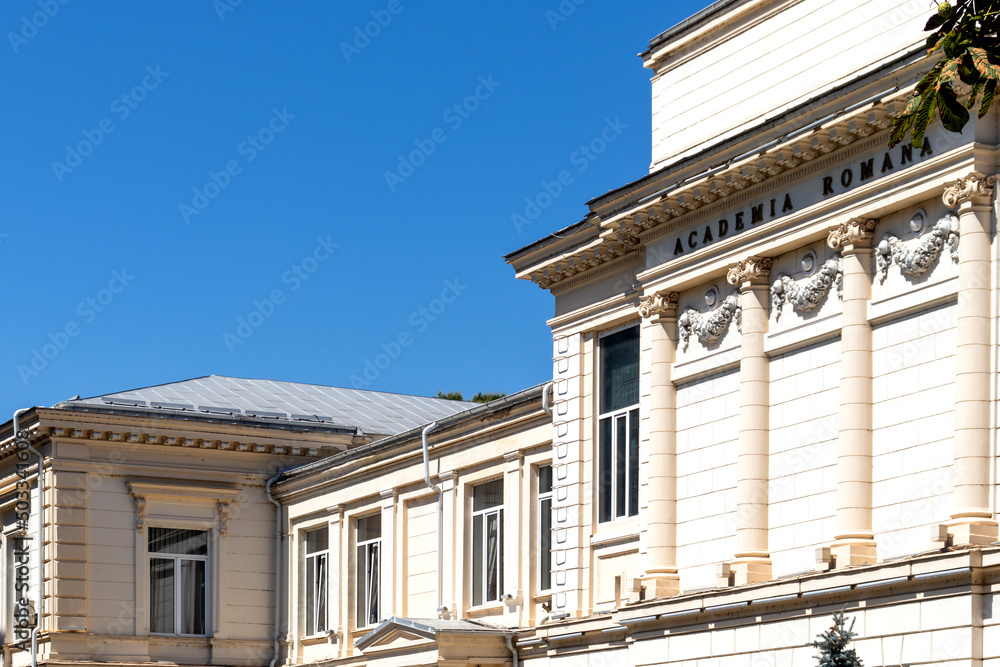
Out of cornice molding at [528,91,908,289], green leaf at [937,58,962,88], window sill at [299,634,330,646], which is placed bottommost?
window sill at [299,634,330,646]

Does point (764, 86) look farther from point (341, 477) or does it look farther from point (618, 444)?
point (341, 477)

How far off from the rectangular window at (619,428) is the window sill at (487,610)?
17.7ft

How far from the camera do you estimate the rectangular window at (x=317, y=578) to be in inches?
1602

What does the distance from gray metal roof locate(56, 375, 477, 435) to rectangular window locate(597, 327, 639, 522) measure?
12.6 metres

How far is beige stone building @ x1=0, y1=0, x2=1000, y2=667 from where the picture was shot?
2098 centimetres

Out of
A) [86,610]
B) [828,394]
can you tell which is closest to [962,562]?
[828,394]

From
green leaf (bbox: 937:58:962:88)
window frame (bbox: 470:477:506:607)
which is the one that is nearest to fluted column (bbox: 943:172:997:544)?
green leaf (bbox: 937:58:962:88)

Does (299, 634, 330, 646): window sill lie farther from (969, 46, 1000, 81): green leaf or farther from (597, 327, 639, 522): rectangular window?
(969, 46, 1000, 81): green leaf

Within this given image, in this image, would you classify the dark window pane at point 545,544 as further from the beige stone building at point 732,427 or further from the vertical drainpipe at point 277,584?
the vertical drainpipe at point 277,584

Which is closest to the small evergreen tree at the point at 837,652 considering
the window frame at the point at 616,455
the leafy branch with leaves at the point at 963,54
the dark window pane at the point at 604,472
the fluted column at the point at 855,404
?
the fluted column at the point at 855,404

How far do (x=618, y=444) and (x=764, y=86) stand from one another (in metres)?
6.78

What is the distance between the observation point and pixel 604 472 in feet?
94.2

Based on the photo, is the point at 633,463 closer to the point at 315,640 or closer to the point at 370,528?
the point at 370,528

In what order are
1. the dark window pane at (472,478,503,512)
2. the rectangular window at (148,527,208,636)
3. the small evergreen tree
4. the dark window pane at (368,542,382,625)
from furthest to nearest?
the rectangular window at (148,527,208,636) → the dark window pane at (368,542,382,625) → the dark window pane at (472,478,503,512) → the small evergreen tree
